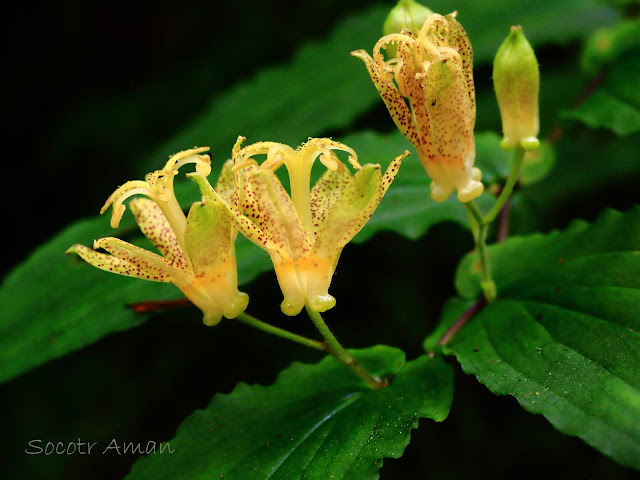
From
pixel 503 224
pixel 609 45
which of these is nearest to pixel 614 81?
pixel 609 45

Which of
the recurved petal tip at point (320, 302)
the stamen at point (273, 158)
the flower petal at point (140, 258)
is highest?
the stamen at point (273, 158)

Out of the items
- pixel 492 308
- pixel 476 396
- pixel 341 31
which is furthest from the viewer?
pixel 341 31

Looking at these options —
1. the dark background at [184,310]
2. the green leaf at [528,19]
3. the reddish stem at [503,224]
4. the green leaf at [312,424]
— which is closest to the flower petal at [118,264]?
the green leaf at [312,424]

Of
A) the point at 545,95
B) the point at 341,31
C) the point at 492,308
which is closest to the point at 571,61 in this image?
the point at 545,95

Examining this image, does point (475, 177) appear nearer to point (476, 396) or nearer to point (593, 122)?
point (593, 122)

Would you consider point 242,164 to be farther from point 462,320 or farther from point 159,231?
point 462,320

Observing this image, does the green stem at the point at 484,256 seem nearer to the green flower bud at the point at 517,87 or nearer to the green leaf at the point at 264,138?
the green flower bud at the point at 517,87

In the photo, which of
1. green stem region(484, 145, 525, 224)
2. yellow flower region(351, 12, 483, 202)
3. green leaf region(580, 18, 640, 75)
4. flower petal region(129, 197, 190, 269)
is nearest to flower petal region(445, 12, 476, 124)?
yellow flower region(351, 12, 483, 202)
